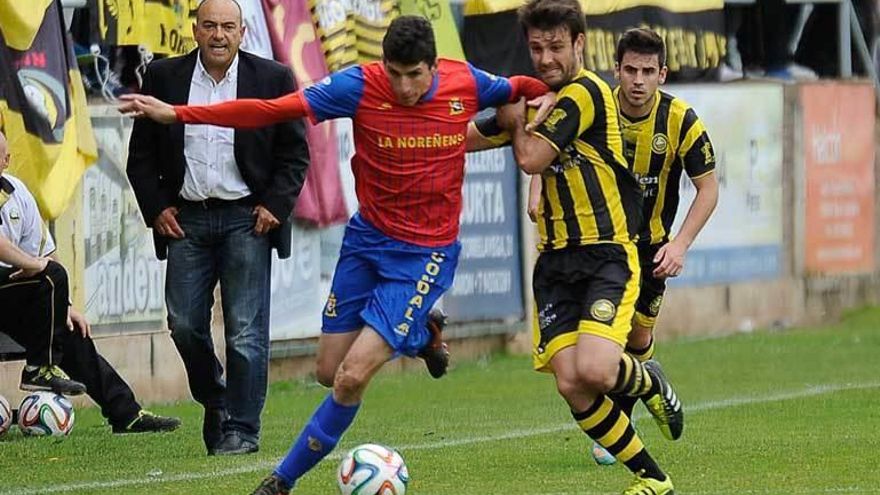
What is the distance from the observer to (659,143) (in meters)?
10.3

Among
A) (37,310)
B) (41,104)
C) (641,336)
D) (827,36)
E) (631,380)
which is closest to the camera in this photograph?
(631,380)

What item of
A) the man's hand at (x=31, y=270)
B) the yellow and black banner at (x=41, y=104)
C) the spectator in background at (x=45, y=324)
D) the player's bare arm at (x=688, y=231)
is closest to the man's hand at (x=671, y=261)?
the player's bare arm at (x=688, y=231)

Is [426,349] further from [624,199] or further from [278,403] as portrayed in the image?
[278,403]

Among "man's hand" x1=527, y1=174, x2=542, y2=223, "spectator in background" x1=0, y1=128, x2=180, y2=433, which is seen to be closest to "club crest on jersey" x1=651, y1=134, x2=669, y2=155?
"man's hand" x1=527, y1=174, x2=542, y2=223

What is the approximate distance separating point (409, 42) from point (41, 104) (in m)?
4.80

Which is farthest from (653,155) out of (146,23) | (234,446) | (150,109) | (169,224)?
(146,23)

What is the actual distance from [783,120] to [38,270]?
10.5 metres

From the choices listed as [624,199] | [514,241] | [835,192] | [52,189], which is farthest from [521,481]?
[835,192]

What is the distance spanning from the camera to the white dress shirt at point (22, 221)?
11.5 meters

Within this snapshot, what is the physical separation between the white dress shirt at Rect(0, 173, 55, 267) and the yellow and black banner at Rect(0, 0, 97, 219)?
2.39ft

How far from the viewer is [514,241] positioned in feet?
55.6

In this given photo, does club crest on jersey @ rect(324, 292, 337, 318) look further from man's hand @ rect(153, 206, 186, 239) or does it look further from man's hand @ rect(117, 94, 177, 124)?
man's hand @ rect(153, 206, 186, 239)

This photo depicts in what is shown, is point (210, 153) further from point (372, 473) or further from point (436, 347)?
point (372, 473)

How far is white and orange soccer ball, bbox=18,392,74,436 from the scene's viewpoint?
11547 millimetres
